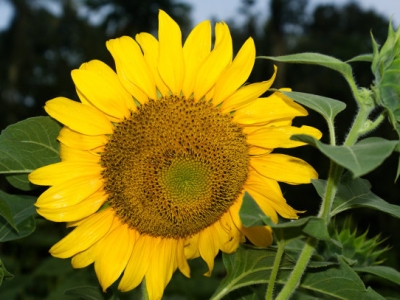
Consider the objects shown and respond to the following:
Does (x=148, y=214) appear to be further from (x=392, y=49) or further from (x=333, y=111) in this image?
(x=392, y=49)

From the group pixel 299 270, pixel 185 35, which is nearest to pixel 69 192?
pixel 299 270

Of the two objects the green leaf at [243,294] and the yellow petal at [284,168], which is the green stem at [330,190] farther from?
the green leaf at [243,294]

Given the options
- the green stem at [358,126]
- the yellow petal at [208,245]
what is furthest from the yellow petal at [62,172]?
the green stem at [358,126]

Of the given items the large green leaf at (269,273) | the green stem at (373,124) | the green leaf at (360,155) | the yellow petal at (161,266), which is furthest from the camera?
the yellow petal at (161,266)

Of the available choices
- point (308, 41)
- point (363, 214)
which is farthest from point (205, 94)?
point (308, 41)

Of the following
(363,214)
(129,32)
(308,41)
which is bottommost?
(308,41)

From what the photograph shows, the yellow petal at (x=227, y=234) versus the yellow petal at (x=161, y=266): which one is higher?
the yellow petal at (x=161, y=266)
